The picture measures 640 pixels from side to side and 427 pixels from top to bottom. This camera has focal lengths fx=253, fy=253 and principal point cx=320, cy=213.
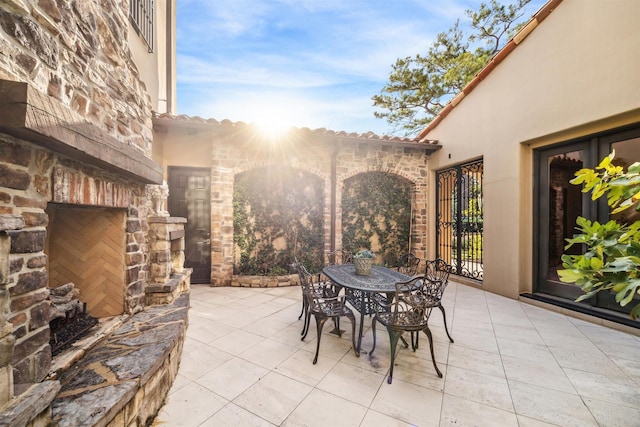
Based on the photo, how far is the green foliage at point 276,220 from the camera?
17.5 ft

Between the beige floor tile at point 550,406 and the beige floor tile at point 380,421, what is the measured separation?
2.93 feet

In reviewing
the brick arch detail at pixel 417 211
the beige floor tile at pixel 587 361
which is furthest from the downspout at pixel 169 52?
the beige floor tile at pixel 587 361

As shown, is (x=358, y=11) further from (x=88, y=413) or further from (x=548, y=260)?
(x=88, y=413)

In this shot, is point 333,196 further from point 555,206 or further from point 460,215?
point 555,206

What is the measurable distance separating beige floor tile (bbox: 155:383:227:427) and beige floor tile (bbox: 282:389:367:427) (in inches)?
22.4

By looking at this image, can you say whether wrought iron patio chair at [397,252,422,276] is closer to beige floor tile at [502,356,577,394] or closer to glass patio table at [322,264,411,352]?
glass patio table at [322,264,411,352]

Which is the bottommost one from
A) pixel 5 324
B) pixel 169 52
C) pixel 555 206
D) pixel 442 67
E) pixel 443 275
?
pixel 443 275

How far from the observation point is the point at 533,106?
3971 mm

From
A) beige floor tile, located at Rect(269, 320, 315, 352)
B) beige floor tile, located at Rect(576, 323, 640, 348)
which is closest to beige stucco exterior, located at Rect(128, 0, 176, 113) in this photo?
beige floor tile, located at Rect(269, 320, 315, 352)

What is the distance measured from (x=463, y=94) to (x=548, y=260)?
3497mm

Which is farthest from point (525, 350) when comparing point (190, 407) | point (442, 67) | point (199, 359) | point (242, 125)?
point (442, 67)

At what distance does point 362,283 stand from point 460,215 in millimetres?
3832

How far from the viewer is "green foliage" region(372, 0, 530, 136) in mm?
7992

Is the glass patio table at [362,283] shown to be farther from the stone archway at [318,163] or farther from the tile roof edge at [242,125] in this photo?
the tile roof edge at [242,125]
